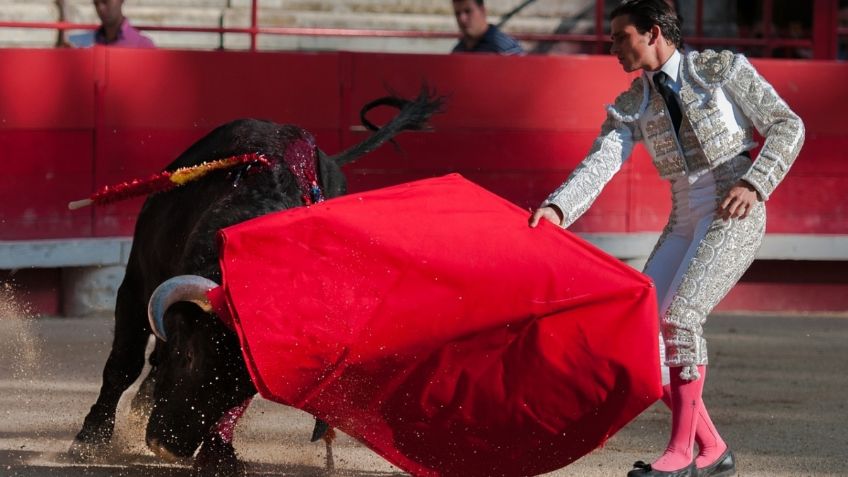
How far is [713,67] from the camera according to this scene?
120 inches

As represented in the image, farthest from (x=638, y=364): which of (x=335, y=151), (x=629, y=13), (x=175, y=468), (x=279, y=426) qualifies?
(x=335, y=151)

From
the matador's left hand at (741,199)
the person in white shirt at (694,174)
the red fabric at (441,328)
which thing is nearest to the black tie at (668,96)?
the person in white shirt at (694,174)

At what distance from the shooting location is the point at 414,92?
232 inches

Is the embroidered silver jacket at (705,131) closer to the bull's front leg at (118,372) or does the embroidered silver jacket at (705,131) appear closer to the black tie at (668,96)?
the black tie at (668,96)

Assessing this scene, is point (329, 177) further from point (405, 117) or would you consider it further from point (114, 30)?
point (114, 30)

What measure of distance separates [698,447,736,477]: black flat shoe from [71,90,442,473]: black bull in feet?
3.28

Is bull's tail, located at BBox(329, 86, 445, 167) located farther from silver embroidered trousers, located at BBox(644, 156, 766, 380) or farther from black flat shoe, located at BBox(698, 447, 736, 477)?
black flat shoe, located at BBox(698, 447, 736, 477)

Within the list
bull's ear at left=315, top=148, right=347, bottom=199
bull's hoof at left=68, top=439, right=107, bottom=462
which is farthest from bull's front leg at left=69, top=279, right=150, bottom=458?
bull's ear at left=315, top=148, right=347, bottom=199

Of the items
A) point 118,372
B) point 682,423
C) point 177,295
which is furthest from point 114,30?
point 682,423

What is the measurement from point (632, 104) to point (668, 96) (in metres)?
0.12

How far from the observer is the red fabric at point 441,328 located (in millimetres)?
2652

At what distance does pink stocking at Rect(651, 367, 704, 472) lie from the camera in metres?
3.03

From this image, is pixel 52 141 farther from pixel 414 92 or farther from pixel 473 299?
pixel 473 299

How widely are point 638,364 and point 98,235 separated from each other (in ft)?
11.3
